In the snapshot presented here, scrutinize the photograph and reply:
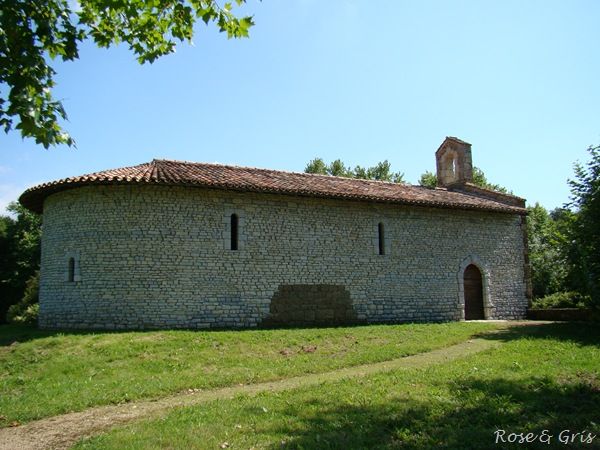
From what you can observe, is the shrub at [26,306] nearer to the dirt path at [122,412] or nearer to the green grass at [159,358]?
the green grass at [159,358]

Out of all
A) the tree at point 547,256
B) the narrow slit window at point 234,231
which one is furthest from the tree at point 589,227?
the narrow slit window at point 234,231

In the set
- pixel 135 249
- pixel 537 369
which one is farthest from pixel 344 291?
pixel 537 369

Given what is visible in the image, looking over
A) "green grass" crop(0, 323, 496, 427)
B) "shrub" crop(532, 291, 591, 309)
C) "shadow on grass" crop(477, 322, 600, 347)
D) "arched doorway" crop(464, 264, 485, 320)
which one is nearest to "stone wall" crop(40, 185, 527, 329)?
"arched doorway" crop(464, 264, 485, 320)

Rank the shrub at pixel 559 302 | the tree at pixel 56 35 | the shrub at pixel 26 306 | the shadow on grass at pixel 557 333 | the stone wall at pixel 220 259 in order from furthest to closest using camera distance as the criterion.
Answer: the shrub at pixel 559 302 < the shrub at pixel 26 306 < the stone wall at pixel 220 259 < the shadow on grass at pixel 557 333 < the tree at pixel 56 35

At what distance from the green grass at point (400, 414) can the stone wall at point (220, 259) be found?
6.42 metres

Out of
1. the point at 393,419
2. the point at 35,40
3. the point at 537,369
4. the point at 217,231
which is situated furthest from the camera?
the point at 217,231

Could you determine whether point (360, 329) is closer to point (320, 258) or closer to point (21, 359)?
point (320, 258)

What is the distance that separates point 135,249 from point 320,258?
18.3 feet

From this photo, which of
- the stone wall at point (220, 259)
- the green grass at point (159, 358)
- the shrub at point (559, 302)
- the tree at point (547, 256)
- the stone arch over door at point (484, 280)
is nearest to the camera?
the green grass at point (159, 358)

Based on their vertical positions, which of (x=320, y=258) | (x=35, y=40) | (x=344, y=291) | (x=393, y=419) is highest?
(x=35, y=40)

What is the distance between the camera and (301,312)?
48.1 ft

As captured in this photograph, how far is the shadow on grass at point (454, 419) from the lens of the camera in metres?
5.18

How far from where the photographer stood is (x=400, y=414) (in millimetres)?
6066

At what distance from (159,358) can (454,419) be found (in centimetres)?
657
